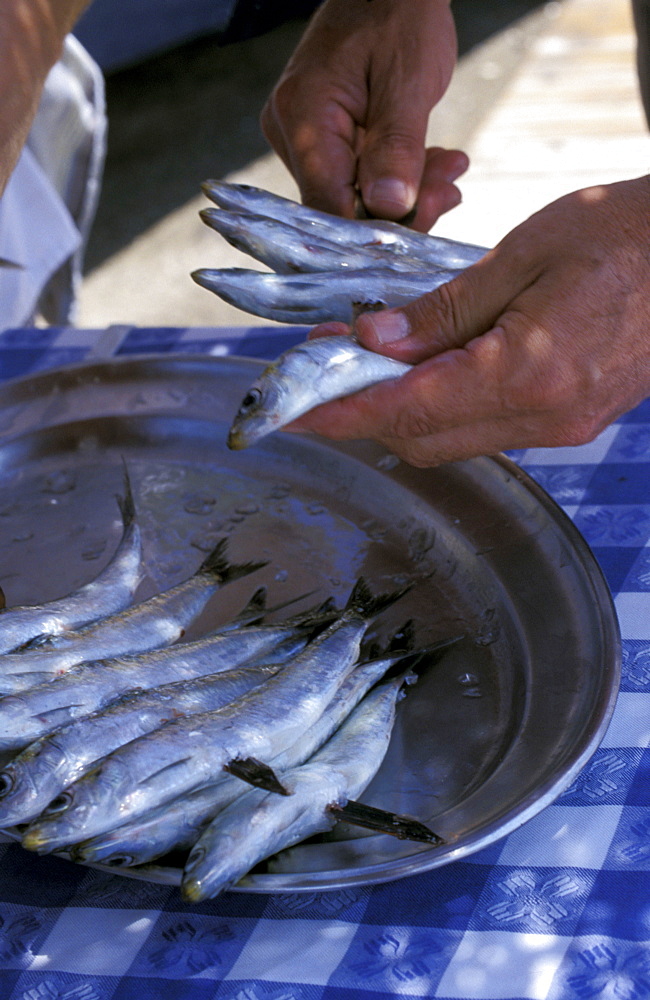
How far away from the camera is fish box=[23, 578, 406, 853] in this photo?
113 cm

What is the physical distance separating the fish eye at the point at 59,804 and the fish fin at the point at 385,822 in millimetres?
321

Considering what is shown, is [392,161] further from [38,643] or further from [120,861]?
[120,861]

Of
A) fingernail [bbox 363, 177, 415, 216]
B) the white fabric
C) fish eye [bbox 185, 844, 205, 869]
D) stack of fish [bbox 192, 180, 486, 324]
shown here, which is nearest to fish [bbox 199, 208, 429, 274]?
stack of fish [bbox 192, 180, 486, 324]

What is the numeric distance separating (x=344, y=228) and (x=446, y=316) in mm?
399

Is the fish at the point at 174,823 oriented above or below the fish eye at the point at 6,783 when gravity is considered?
below

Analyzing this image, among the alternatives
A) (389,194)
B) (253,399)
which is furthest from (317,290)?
(389,194)

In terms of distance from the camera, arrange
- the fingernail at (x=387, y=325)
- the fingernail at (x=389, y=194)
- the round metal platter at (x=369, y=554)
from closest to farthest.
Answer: the round metal platter at (x=369, y=554) < the fingernail at (x=387, y=325) < the fingernail at (x=389, y=194)

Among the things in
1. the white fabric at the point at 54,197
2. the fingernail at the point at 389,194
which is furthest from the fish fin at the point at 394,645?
the white fabric at the point at 54,197

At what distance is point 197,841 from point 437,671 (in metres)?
0.52

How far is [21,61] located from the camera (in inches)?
67.1

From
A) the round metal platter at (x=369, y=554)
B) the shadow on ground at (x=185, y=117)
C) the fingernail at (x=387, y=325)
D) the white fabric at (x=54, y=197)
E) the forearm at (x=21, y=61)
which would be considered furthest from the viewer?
the shadow on ground at (x=185, y=117)

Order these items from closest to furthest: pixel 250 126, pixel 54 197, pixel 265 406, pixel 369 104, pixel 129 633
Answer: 1. pixel 265 406
2. pixel 129 633
3. pixel 369 104
4. pixel 54 197
5. pixel 250 126

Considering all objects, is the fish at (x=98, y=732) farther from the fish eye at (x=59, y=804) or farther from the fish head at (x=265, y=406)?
the fish head at (x=265, y=406)

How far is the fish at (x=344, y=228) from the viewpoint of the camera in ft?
5.53
